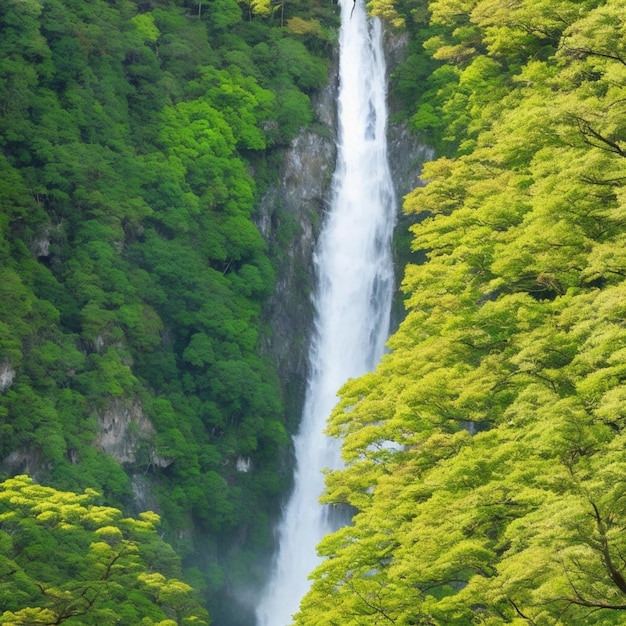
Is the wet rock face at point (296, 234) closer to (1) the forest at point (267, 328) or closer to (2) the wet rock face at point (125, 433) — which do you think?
(1) the forest at point (267, 328)

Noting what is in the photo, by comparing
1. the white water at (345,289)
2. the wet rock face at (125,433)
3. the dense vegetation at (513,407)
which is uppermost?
the white water at (345,289)

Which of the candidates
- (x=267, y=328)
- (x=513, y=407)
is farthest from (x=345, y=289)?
(x=513, y=407)

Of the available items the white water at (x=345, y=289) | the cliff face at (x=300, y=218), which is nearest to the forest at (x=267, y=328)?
the cliff face at (x=300, y=218)

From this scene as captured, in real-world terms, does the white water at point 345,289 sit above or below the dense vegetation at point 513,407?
above

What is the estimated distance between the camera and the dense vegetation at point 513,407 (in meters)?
20.3

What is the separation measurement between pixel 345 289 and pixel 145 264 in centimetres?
1002

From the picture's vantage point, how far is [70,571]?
37.4 m

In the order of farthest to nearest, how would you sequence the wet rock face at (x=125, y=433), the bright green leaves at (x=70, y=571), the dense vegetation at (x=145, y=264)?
the wet rock face at (x=125, y=433)
the dense vegetation at (x=145, y=264)
the bright green leaves at (x=70, y=571)

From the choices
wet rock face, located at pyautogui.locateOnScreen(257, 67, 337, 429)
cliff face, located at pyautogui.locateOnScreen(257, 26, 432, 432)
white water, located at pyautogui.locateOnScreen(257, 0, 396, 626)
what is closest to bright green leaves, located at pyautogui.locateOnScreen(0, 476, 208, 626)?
white water, located at pyautogui.locateOnScreen(257, 0, 396, 626)

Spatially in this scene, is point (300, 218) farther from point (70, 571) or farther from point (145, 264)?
point (70, 571)

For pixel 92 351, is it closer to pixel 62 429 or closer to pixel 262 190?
pixel 62 429

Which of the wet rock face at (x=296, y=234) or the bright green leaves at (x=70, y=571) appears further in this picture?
the wet rock face at (x=296, y=234)

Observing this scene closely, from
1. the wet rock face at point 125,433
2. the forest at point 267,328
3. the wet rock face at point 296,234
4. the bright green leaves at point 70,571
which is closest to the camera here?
the forest at point 267,328

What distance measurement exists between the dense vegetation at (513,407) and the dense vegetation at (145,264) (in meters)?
18.8
